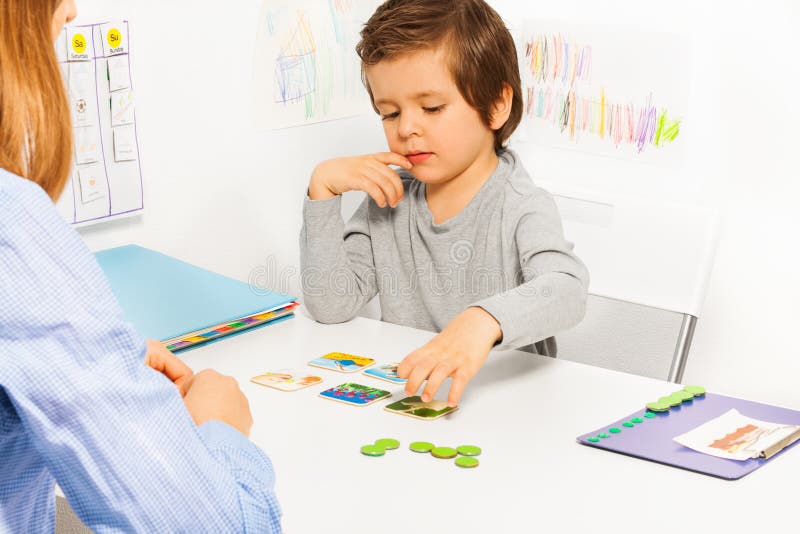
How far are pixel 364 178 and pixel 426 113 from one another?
134mm

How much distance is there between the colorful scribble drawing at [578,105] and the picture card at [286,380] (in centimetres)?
97

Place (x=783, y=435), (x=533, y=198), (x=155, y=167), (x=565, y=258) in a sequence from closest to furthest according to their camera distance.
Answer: (x=783, y=435) → (x=565, y=258) → (x=533, y=198) → (x=155, y=167)

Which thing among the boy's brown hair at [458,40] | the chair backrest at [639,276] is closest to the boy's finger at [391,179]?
the boy's brown hair at [458,40]

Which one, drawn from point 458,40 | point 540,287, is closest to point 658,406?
point 540,287

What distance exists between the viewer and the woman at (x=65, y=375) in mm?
467

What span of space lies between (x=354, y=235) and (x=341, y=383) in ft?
1.41

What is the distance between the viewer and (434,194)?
53.8 inches

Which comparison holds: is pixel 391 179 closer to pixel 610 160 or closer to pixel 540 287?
pixel 540 287

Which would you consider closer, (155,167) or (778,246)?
(155,167)

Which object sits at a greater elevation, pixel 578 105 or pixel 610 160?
pixel 578 105

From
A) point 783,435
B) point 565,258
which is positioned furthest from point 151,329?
point 783,435

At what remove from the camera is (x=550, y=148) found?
1857 millimetres

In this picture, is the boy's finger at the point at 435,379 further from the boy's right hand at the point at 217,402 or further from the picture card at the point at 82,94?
the picture card at the point at 82,94

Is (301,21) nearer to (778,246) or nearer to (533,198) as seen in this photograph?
(533,198)
